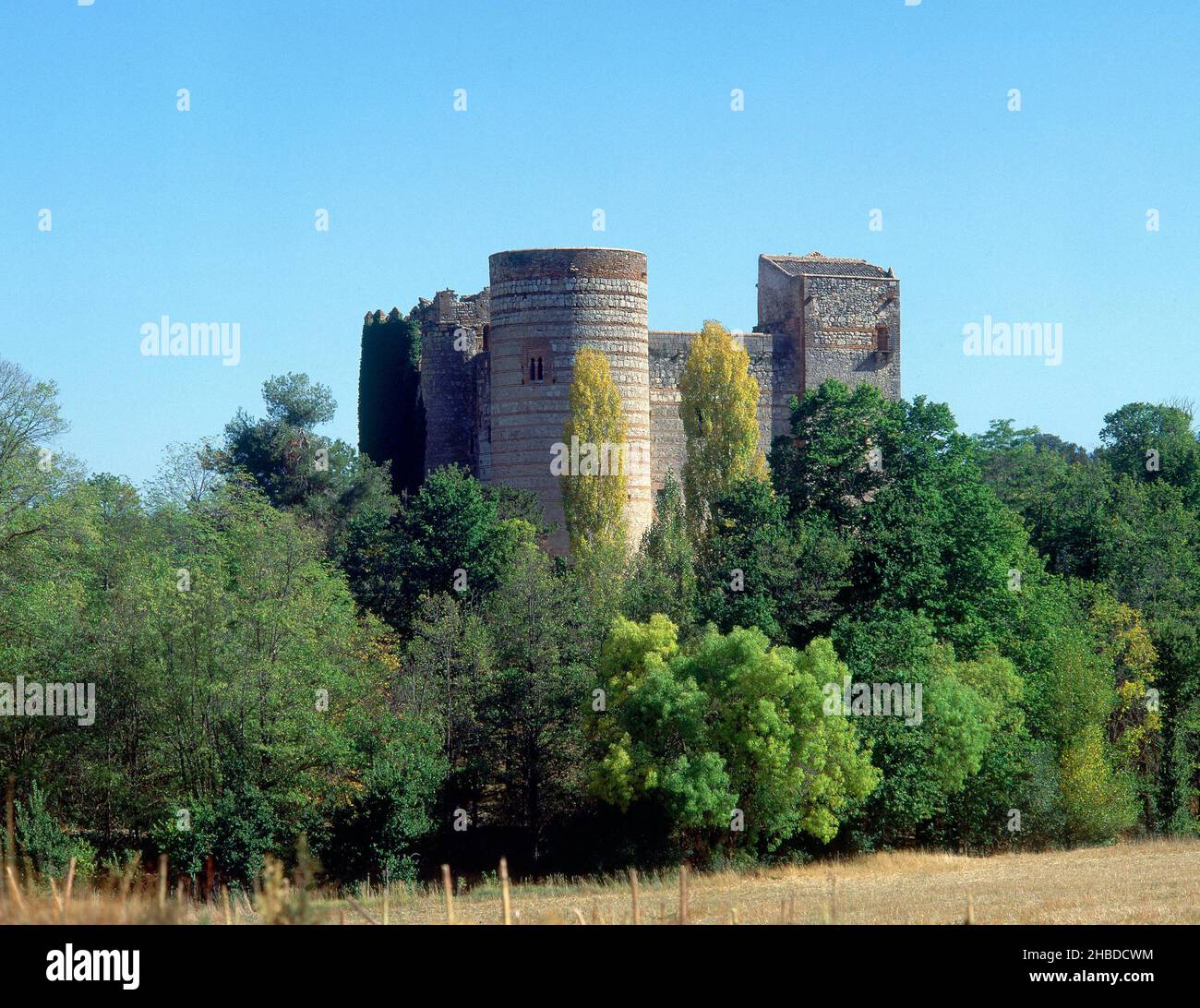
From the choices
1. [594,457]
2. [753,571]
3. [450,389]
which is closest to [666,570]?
[753,571]

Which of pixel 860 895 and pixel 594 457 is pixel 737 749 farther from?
pixel 594 457

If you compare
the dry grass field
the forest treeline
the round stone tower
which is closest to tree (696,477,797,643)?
the forest treeline

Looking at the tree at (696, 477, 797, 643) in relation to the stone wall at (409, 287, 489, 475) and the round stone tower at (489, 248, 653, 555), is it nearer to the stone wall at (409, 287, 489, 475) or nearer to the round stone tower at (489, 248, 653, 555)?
the round stone tower at (489, 248, 653, 555)

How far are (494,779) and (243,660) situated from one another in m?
5.79

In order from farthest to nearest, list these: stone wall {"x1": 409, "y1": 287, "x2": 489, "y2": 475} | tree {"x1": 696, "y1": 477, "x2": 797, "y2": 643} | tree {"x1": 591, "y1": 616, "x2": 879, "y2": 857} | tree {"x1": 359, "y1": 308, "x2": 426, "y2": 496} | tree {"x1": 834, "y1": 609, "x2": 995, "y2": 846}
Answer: tree {"x1": 359, "y1": 308, "x2": 426, "y2": 496}, stone wall {"x1": 409, "y1": 287, "x2": 489, "y2": 475}, tree {"x1": 696, "y1": 477, "x2": 797, "y2": 643}, tree {"x1": 834, "y1": 609, "x2": 995, "y2": 846}, tree {"x1": 591, "y1": 616, "x2": 879, "y2": 857}

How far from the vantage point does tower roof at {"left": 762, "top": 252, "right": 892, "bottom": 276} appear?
53.4 m

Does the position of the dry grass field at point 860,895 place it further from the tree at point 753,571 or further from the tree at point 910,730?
the tree at point 753,571

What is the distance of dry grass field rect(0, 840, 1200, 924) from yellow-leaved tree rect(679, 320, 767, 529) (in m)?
14.9

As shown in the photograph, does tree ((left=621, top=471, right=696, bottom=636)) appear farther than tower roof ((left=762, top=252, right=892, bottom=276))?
No

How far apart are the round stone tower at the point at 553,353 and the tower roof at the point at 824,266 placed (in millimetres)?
9047

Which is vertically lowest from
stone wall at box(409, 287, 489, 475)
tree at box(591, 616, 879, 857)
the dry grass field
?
the dry grass field

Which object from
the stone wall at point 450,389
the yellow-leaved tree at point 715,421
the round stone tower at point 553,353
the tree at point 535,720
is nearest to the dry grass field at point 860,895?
the tree at point 535,720

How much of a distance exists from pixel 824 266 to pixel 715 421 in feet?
35.3

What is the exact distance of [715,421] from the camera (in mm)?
45531
